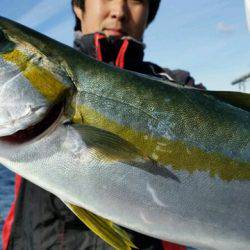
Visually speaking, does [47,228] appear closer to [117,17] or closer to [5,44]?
[5,44]

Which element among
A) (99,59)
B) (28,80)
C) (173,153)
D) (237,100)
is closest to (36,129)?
(28,80)

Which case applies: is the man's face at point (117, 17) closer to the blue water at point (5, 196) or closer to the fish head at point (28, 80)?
the fish head at point (28, 80)

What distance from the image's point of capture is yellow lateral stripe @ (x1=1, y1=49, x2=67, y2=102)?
8.79ft

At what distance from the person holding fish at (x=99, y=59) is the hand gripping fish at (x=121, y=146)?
84 cm

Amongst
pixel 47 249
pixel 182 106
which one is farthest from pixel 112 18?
pixel 47 249

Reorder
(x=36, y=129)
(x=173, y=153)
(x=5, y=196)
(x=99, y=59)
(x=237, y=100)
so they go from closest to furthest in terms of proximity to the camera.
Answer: (x=36, y=129) < (x=173, y=153) < (x=237, y=100) < (x=99, y=59) < (x=5, y=196)

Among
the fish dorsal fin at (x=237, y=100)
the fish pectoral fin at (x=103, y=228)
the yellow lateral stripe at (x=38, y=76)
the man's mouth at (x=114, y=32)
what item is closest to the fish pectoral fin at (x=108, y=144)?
the yellow lateral stripe at (x=38, y=76)

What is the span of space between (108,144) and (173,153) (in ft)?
1.27

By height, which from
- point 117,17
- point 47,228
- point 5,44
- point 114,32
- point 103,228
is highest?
point 117,17

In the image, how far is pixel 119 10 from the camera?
14.1 ft

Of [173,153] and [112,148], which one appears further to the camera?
[173,153]

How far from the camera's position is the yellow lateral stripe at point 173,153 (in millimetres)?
2662

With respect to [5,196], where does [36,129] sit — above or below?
below

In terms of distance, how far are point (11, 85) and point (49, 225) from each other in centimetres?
137
